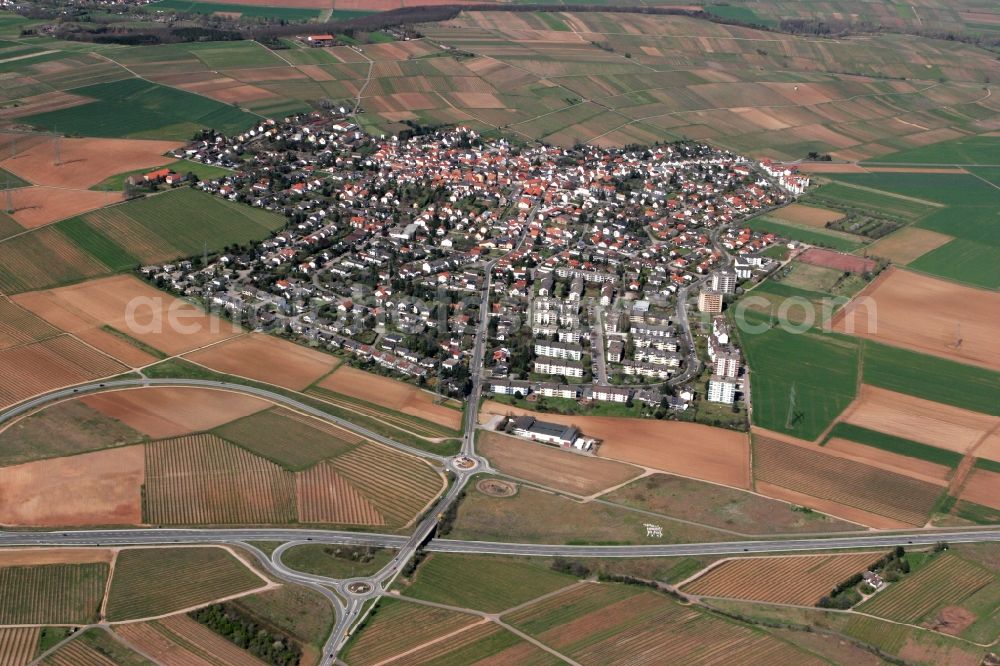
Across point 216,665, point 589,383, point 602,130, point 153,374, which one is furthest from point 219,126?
point 216,665

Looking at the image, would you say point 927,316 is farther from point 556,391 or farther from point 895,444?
point 556,391

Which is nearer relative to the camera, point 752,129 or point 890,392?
point 890,392

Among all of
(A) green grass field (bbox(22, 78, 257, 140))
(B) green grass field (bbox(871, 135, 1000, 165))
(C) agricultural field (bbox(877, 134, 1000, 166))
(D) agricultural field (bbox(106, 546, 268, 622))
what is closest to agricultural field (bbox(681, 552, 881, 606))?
(D) agricultural field (bbox(106, 546, 268, 622))

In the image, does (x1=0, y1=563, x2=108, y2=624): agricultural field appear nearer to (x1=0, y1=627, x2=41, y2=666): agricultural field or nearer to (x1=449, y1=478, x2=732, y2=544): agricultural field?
(x1=0, y1=627, x2=41, y2=666): agricultural field

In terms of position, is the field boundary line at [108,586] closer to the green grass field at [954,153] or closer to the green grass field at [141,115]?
the green grass field at [141,115]

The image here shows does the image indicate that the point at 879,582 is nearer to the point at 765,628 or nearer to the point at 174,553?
the point at 765,628
